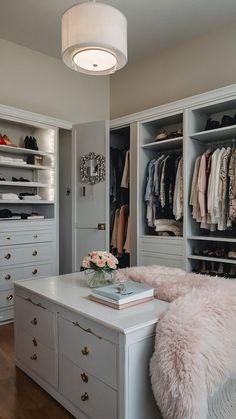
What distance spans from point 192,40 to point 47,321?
3273 millimetres

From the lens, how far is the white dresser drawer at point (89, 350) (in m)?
1.38

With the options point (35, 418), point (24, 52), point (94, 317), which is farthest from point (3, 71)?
point (35, 418)

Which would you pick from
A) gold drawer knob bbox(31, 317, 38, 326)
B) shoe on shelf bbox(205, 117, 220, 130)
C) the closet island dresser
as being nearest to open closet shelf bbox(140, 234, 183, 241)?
shoe on shelf bbox(205, 117, 220, 130)

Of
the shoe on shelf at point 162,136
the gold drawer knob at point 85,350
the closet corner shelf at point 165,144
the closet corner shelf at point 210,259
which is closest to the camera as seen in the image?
the gold drawer knob at point 85,350

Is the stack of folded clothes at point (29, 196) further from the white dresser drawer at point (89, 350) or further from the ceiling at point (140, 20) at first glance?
the white dresser drawer at point (89, 350)

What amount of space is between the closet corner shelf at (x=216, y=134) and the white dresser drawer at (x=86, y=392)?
7.18 ft

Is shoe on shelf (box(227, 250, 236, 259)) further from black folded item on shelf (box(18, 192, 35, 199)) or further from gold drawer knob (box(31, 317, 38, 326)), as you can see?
black folded item on shelf (box(18, 192, 35, 199))

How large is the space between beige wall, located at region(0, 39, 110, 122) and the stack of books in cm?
266

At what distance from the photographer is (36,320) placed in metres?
1.91

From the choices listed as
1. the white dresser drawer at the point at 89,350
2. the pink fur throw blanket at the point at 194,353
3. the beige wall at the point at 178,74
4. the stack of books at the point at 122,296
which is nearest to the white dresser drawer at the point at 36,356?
the white dresser drawer at the point at 89,350

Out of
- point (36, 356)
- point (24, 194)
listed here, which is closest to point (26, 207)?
point (24, 194)

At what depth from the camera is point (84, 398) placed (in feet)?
5.02

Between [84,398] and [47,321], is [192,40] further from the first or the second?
[84,398]

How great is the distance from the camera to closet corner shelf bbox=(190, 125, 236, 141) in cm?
276
